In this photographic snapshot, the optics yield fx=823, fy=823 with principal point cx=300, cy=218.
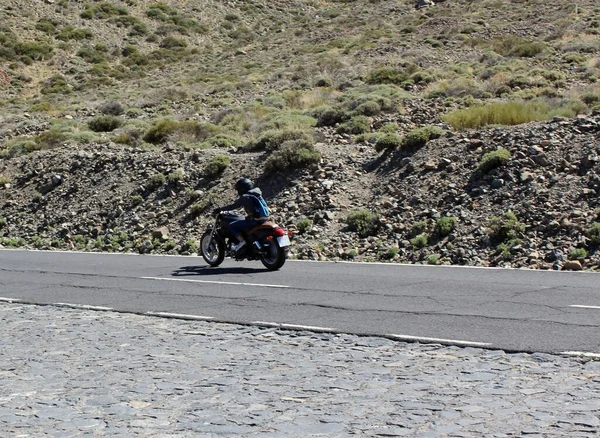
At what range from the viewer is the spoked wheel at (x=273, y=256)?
15547 millimetres

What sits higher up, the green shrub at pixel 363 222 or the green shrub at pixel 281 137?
the green shrub at pixel 281 137

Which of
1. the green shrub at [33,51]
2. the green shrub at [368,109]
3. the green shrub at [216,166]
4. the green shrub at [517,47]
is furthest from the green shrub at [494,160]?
the green shrub at [33,51]

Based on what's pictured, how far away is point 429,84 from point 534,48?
9.54 meters

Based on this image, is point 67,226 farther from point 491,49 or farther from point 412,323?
point 491,49

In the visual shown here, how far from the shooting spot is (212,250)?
1673cm

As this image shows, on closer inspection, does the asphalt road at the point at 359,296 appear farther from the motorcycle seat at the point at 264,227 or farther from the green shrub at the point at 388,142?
the green shrub at the point at 388,142

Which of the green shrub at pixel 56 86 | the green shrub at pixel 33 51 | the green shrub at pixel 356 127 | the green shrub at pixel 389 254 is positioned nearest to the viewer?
the green shrub at pixel 389 254

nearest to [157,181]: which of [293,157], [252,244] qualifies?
[293,157]

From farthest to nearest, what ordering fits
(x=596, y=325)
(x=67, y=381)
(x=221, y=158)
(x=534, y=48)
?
1. (x=534, y=48)
2. (x=221, y=158)
3. (x=596, y=325)
4. (x=67, y=381)

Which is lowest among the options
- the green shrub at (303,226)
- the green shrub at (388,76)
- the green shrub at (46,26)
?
the green shrub at (303,226)

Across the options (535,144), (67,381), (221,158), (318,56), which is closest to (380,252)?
(535,144)

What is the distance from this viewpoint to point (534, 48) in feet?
144

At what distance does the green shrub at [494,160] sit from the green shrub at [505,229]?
2.87 meters

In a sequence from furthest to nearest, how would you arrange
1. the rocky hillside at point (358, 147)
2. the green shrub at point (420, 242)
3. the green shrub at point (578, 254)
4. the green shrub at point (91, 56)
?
1. the green shrub at point (91, 56)
2. the rocky hillside at point (358, 147)
3. the green shrub at point (420, 242)
4. the green shrub at point (578, 254)
